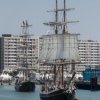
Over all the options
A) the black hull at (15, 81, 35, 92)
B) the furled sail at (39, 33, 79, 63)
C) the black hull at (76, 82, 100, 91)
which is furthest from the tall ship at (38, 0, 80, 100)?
the black hull at (76, 82, 100, 91)

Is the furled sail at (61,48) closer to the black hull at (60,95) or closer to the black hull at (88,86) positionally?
the black hull at (60,95)

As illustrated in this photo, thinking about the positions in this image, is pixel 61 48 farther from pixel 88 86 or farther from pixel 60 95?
pixel 88 86

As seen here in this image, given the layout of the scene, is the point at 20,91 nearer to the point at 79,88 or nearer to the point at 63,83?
the point at 79,88

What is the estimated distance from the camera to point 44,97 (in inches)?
3243

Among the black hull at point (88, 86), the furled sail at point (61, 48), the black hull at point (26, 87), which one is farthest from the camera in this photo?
the black hull at point (88, 86)

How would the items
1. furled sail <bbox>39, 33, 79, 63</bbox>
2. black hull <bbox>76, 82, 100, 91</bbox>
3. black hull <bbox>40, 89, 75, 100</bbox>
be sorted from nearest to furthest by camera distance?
black hull <bbox>40, 89, 75, 100</bbox> → furled sail <bbox>39, 33, 79, 63</bbox> → black hull <bbox>76, 82, 100, 91</bbox>

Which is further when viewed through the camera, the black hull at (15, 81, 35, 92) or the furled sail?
the black hull at (15, 81, 35, 92)

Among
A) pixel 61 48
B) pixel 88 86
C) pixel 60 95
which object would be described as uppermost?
pixel 61 48

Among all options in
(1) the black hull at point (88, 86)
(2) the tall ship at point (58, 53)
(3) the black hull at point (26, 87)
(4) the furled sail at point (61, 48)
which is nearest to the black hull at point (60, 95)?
(2) the tall ship at point (58, 53)

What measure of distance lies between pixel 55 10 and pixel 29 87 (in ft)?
75.9

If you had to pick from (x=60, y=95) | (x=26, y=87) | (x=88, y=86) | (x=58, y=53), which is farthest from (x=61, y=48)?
(x=88, y=86)

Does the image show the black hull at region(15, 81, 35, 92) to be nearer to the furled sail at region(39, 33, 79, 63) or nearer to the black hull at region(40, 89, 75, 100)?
the furled sail at region(39, 33, 79, 63)

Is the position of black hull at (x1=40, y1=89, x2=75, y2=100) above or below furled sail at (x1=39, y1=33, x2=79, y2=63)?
below

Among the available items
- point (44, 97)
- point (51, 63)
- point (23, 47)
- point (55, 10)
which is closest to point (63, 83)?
point (44, 97)
